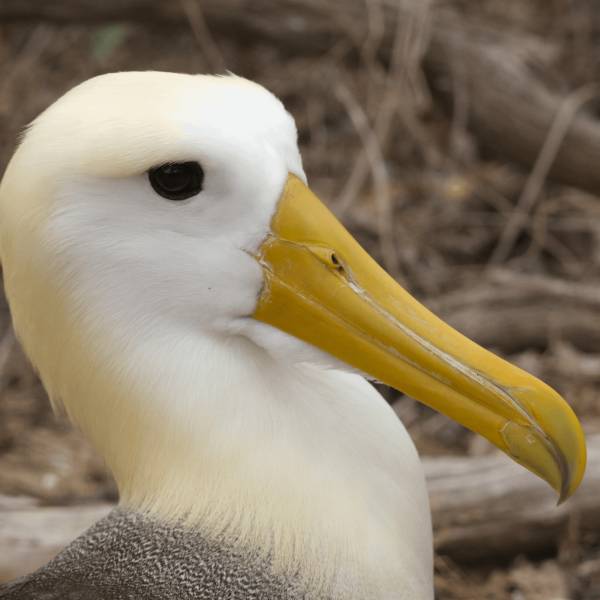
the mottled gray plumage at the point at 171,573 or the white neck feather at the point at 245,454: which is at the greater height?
the white neck feather at the point at 245,454

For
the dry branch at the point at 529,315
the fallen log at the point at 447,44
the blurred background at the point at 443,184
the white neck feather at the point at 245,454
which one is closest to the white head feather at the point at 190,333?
the white neck feather at the point at 245,454

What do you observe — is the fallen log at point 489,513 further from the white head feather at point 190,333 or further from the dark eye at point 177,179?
the dark eye at point 177,179

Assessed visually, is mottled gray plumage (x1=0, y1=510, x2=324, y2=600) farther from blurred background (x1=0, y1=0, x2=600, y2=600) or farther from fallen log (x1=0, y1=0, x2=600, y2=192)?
fallen log (x1=0, y1=0, x2=600, y2=192)

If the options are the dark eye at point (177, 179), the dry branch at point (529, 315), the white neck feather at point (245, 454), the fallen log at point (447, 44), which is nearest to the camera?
the dark eye at point (177, 179)

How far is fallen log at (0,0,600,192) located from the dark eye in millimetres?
2785

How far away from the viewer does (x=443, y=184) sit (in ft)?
16.0

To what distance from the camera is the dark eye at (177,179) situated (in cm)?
178

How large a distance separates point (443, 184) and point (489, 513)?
212cm

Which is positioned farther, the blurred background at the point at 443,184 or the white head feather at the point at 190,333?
the blurred background at the point at 443,184

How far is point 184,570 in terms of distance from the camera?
1958 mm

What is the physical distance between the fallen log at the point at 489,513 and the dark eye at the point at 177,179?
56.4 inches

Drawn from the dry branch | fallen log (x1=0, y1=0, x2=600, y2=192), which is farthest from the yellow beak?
fallen log (x1=0, y1=0, x2=600, y2=192)

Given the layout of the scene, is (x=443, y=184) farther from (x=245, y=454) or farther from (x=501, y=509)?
(x=245, y=454)

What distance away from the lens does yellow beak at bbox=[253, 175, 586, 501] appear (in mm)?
1851
